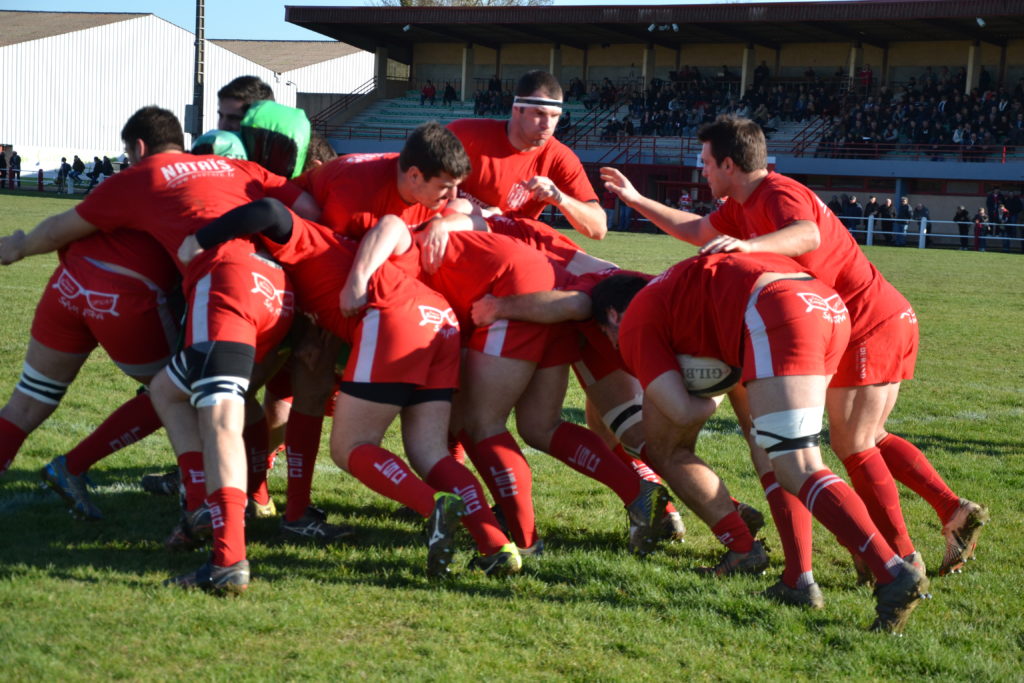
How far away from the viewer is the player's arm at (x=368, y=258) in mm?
4680

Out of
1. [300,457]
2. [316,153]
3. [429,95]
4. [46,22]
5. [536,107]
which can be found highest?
[46,22]

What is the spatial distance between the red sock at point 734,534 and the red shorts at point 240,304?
2080 millimetres

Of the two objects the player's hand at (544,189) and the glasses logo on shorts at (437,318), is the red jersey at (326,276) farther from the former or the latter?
the player's hand at (544,189)

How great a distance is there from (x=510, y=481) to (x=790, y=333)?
1450mm

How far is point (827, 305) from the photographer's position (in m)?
4.39

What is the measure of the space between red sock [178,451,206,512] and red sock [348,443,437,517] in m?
0.63

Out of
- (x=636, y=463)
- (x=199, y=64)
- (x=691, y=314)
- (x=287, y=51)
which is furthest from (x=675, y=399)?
(x=287, y=51)

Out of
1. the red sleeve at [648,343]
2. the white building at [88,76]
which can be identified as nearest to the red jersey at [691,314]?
the red sleeve at [648,343]

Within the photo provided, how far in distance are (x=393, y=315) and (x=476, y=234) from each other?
75 centimetres

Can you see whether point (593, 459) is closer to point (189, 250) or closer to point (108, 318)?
point (189, 250)

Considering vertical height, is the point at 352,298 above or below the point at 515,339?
above

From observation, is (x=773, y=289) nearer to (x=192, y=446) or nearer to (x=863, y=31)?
(x=192, y=446)

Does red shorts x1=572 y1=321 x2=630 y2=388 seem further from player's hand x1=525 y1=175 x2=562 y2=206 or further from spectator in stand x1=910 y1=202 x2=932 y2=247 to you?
spectator in stand x1=910 y1=202 x2=932 y2=247

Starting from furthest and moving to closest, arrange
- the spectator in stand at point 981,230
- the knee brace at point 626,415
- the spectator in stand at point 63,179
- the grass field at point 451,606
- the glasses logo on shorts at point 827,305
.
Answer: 1. the spectator in stand at point 63,179
2. the spectator in stand at point 981,230
3. the knee brace at point 626,415
4. the glasses logo on shorts at point 827,305
5. the grass field at point 451,606
